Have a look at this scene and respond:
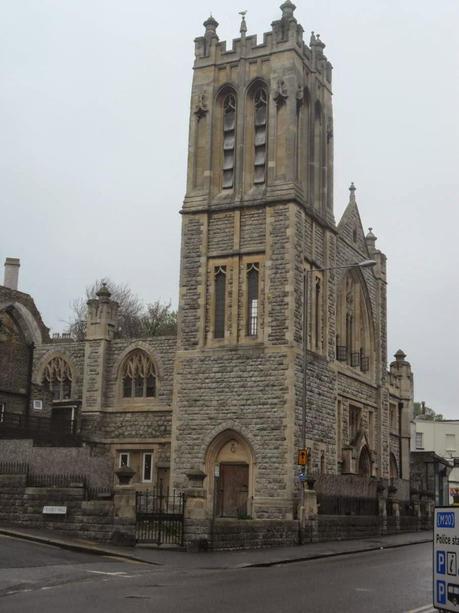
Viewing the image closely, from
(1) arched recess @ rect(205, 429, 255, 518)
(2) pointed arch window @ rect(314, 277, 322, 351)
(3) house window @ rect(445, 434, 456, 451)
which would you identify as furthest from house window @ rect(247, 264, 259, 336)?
(3) house window @ rect(445, 434, 456, 451)

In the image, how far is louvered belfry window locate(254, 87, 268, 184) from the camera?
1394 inches

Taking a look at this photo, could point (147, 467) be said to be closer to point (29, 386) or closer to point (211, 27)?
point (29, 386)

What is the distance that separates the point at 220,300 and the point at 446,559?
2543cm

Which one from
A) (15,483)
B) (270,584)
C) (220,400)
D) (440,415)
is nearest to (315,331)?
(220,400)

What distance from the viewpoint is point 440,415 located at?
112 m

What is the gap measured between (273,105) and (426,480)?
92.8 feet

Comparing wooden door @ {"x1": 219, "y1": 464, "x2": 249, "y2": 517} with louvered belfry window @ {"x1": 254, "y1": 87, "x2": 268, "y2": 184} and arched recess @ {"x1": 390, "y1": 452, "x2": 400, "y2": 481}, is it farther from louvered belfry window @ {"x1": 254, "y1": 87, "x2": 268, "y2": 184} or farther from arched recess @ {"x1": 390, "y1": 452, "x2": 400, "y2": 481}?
arched recess @ {"x1": 390, "y1": 452, "x2": 400, "y2": 481}

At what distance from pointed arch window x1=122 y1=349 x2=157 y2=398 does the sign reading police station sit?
93.2ft

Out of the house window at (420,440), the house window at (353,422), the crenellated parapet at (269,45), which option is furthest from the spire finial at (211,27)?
the house window at (420,440)

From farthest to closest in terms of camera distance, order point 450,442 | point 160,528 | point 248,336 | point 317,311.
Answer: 1. point 450,442
2. point 317,311
3. point 248,336
4. point 160,528

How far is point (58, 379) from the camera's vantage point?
39844 millimetres

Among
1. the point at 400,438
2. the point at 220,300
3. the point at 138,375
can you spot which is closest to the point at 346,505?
the point at 220,300

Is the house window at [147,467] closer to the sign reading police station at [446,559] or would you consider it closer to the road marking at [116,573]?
the road marking at [116,573]

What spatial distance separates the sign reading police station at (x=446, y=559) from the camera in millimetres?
9406
